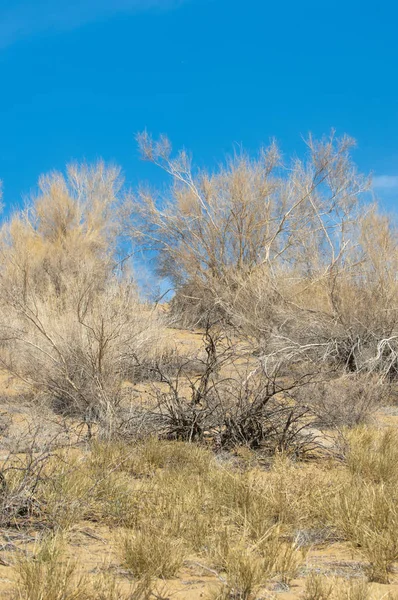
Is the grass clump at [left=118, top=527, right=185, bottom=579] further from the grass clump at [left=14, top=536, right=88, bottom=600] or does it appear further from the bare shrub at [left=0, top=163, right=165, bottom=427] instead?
the bare shrub at [left=0, top=163, right=165, bottom=427]

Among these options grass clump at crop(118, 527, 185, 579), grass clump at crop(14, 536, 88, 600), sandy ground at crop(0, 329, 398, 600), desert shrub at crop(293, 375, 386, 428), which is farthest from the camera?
desert shrub at crop(293, 375, 386, 428)

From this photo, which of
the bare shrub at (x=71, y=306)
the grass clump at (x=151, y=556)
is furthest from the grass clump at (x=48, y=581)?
the bare shrub at (x=71, y=306)

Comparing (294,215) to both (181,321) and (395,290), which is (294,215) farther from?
(395,290)

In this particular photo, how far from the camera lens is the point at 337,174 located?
68.8 feet

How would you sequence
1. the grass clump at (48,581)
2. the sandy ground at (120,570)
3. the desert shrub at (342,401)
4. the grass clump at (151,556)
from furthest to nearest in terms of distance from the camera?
the desert shrub at (342,401) → the grass clump at (151,556) → the sandy ground at (120,570) → the grass clump at (48,581)

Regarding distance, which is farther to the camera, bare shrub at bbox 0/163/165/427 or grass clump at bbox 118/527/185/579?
bare shrub at bbox 0/163/165/427

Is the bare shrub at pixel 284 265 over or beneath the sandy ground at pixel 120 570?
over

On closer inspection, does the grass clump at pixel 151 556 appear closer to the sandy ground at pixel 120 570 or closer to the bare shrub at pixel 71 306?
the sandy ground at pixel 120 570

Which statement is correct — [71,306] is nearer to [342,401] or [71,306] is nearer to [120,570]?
[342,401]

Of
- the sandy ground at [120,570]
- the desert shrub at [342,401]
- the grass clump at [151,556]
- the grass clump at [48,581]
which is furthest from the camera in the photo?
the desert shrub at [342,401]

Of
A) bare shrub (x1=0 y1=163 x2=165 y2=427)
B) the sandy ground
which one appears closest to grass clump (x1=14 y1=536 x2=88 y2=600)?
the sandy ground

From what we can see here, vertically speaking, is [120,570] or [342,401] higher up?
[342,401]

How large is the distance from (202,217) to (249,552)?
18.6m

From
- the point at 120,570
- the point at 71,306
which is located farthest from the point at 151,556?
the point at 71,306
